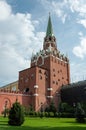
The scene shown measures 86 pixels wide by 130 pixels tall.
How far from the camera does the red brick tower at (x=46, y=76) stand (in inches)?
2343

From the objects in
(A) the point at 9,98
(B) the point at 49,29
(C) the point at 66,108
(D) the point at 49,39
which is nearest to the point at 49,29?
(B) the point at 49,29

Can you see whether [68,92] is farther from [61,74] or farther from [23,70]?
[23,70]

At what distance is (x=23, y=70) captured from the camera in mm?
64062

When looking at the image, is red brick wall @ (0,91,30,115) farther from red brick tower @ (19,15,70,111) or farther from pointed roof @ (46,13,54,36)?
pointed roof @ (46,13,54,36)

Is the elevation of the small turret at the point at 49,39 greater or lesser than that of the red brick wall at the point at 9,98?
greater

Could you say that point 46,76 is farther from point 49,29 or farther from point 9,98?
point 49,29

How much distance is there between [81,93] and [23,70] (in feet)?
53.9

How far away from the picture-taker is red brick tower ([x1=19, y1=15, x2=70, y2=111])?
2343 inches

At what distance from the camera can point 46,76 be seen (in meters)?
62.5

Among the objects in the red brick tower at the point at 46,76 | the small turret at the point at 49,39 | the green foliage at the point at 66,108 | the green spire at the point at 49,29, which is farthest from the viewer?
the green spire at the point at 49,29

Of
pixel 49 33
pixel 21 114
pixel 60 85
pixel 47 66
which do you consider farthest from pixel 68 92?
pixel 21 114

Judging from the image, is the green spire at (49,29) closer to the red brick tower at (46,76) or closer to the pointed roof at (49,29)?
the pointed roof at (49,29)

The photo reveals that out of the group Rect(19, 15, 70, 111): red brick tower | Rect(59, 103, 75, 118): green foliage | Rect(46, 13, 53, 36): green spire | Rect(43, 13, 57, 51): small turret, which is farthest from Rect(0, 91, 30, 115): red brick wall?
Rect(46, 13, 53, 36): green spire

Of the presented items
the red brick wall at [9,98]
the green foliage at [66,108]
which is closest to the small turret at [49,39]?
the green foliage at [66,108]
